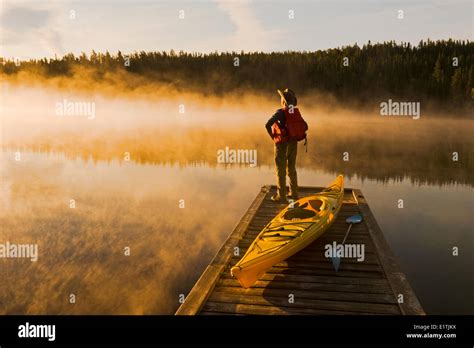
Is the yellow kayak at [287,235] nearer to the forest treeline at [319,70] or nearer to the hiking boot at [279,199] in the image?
the hiking boot at [279,199]

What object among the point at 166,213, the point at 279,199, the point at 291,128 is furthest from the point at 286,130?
the point at 166,213

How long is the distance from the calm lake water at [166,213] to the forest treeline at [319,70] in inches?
1313

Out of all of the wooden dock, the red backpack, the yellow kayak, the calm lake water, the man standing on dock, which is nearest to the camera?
the wooden dock

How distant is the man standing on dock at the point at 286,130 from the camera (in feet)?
29.3

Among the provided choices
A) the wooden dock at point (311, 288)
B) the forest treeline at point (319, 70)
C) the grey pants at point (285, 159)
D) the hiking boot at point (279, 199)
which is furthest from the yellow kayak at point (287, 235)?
the forest treeline at point (319, 70)

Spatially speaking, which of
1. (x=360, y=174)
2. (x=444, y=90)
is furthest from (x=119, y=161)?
(x=444, y=90)

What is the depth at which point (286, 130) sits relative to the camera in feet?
29.9

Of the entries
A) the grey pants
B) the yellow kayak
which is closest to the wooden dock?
the yellow kayak

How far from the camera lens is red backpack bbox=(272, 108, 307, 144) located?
9047 mm

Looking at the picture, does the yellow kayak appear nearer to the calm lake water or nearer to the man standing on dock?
the man standing on dock

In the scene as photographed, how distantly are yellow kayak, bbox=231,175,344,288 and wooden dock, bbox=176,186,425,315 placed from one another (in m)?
0.26

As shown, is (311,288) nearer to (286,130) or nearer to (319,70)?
(286,130)

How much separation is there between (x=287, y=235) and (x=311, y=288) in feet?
3.58

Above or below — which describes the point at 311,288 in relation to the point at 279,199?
below
